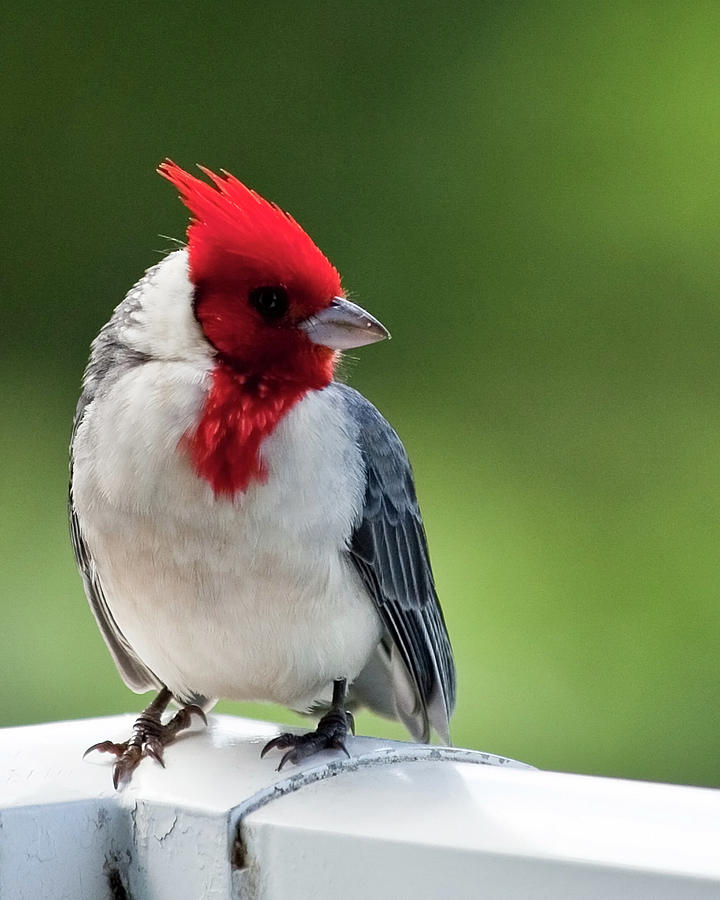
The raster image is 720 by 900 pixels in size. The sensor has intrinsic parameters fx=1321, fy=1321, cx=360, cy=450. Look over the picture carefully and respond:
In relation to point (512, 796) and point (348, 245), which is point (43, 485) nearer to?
point (348, 245)

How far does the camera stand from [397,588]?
1.06 meters

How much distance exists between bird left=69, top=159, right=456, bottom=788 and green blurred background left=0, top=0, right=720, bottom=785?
29.0 inches

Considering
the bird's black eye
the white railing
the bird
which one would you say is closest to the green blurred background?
the bird

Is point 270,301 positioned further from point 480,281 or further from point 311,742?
point 480,281

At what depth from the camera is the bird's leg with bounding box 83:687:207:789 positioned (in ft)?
2.27

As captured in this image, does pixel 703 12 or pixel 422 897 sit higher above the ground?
pixel 703 12

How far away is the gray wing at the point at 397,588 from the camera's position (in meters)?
1.04

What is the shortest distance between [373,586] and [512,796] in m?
0.45

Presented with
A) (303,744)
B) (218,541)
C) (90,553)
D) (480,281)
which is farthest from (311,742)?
(480,281)

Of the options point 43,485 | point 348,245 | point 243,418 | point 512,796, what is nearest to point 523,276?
point 348,245

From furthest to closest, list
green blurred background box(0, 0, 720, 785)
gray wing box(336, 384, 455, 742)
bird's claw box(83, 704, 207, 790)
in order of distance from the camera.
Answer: green blurred background box(0, 0, 720, 785)
gray wing box(336, 384, 455, 742)
bird's claw box(83, 704, 207, 790)

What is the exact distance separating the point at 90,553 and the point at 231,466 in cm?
17

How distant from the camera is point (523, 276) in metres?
1.87

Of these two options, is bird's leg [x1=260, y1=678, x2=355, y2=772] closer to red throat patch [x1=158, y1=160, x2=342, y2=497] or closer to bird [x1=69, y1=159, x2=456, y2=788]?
bird [x1=69, y1=159, x2=456, y2=788]
